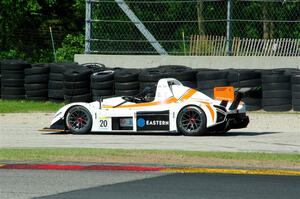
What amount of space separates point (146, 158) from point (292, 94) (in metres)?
8.95

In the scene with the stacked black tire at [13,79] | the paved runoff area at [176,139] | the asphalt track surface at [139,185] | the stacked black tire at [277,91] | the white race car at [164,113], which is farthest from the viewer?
the stacked black tire at [13,79]

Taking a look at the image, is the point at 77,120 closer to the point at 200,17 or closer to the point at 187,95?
the point at 187,95

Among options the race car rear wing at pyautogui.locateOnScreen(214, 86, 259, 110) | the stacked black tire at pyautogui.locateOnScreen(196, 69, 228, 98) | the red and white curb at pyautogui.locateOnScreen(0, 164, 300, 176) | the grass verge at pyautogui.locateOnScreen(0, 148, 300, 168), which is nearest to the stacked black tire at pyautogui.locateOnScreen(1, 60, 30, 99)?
the stacked black tire at pyautogui.locateOnScreen(196, 69, 228, 98)

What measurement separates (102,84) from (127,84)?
2.17ft

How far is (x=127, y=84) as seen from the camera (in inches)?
872

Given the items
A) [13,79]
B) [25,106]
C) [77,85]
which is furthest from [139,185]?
[13,79]

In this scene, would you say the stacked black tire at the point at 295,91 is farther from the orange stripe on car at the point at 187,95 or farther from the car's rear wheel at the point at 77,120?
the car's rear wheel at the point at 77,120

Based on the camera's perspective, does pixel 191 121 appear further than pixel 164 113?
No

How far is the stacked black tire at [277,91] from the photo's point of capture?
21312 millimetres

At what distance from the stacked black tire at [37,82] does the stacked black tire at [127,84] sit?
2403 mm

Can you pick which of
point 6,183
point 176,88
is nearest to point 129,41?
point 176,88

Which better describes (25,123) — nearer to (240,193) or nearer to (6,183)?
(6,183)

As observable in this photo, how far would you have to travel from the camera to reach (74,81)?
2272 centimetres

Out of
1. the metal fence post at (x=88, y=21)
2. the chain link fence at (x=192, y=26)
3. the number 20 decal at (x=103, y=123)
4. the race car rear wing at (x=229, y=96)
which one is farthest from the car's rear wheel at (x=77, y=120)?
the metal fence post at (x=88, y=21)
